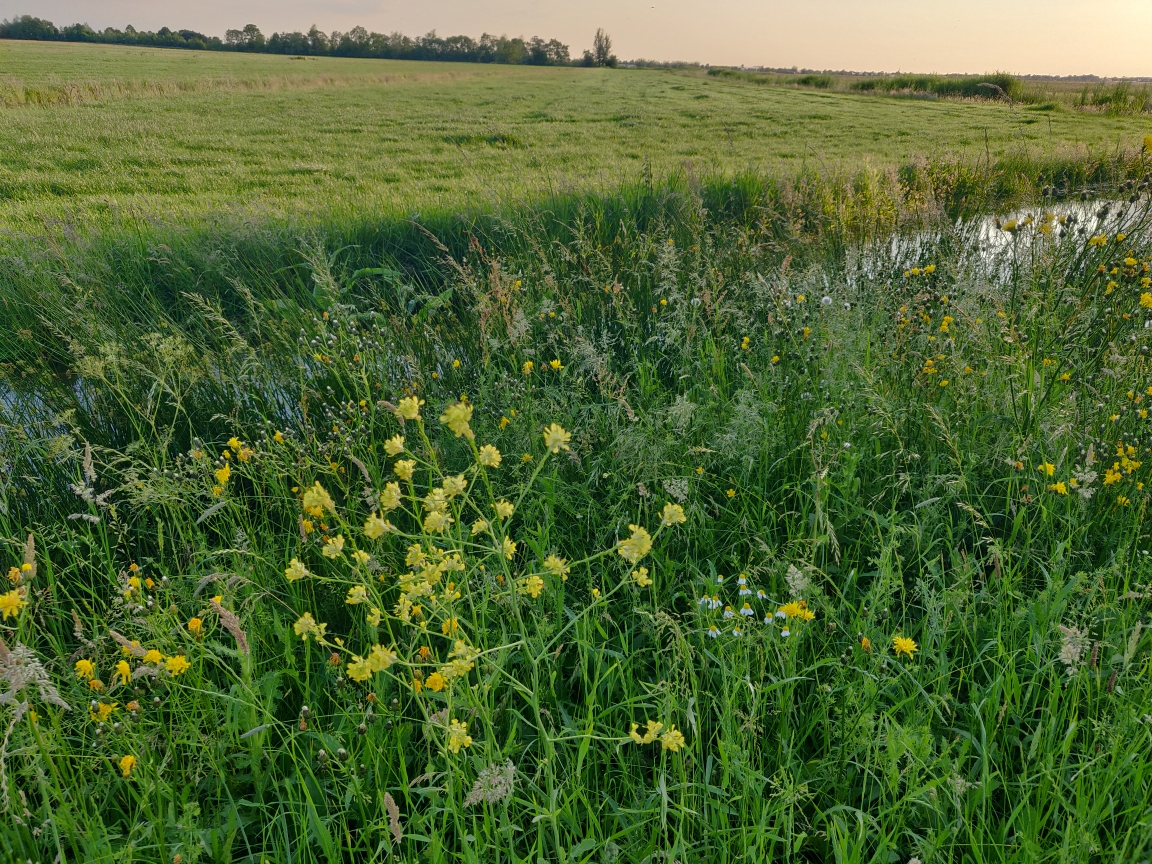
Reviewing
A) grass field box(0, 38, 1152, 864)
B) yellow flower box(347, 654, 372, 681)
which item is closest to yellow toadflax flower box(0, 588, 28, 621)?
grass field box(0, 38, 1152, 864)

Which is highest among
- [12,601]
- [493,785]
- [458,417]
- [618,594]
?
[458,417]

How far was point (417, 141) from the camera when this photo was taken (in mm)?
14414

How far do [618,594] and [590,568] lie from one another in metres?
0.13

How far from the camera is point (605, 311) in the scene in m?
3.98

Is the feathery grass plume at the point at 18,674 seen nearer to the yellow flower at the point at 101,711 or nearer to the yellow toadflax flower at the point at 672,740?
the yellow flower at the point at 101,711

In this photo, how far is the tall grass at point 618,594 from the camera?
1.39m

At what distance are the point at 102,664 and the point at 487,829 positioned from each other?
134 centimetres

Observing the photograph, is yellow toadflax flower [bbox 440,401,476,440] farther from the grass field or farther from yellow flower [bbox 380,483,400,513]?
yellow flower [bbox 380,483,400,513]

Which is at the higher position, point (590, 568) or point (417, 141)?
point (417, 141)

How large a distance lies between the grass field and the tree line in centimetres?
7307

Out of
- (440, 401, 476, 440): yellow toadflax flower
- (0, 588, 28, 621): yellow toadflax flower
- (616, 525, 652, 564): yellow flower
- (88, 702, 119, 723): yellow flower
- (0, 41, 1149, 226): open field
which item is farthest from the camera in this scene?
(0, 41, 1149, 226): open field

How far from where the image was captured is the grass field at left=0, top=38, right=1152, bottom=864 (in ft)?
4.51

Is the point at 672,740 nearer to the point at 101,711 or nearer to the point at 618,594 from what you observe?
the point at 618,594

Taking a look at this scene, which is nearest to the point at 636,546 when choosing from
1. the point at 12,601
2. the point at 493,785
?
the point at 493,785
